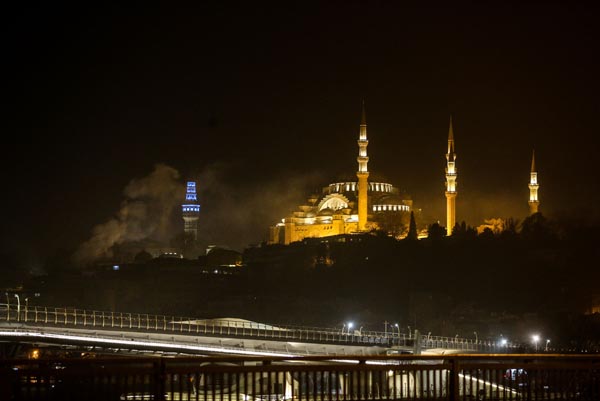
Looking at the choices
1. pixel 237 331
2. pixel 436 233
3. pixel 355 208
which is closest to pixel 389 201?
pixel 355 208

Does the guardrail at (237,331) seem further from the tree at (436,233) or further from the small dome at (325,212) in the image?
the small dome at (325,212)

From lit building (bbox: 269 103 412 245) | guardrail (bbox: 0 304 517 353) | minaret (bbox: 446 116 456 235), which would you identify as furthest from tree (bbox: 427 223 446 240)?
guardrail (bbox: 0 304 517 353)

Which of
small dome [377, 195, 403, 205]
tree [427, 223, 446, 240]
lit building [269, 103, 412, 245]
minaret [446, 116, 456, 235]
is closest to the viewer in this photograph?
tree [427, 223, 446, 240]

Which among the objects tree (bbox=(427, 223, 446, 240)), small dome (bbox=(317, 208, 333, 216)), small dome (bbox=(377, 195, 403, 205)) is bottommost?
tree (bbox=(427, 223, 446, 240))

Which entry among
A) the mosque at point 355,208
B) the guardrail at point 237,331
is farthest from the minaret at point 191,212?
the guardrail at point 237,331

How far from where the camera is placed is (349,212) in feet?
495

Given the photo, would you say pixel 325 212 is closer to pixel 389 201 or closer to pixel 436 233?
pixel 389 201

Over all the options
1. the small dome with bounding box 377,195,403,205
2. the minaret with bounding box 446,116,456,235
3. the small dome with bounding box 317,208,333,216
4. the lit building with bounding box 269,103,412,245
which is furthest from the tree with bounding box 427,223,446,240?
the small dome with bounding box 377,195,403,205

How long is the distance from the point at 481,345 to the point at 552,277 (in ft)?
138

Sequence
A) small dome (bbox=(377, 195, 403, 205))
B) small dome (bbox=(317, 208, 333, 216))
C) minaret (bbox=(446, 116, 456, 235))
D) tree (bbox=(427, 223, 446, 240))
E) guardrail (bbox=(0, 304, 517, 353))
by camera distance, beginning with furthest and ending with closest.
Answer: small dome (bbox=(377, 195, 403, 205))
small dome (bbox=(317, 208, 333, 216))
minaret (bbox=(446, 116, 456, 235))
tree (bbox=(427, 223, 446, 240))
guardrail (bbox=(0, 304, 517, 353))

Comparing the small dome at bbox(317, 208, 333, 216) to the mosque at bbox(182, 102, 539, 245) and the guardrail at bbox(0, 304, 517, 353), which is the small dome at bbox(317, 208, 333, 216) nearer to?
the mosque at bbox(182, 102, 539, 245)

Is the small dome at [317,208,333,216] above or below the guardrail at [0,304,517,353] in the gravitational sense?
above

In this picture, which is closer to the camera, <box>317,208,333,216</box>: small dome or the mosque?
the mosque

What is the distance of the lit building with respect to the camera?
476 feet
